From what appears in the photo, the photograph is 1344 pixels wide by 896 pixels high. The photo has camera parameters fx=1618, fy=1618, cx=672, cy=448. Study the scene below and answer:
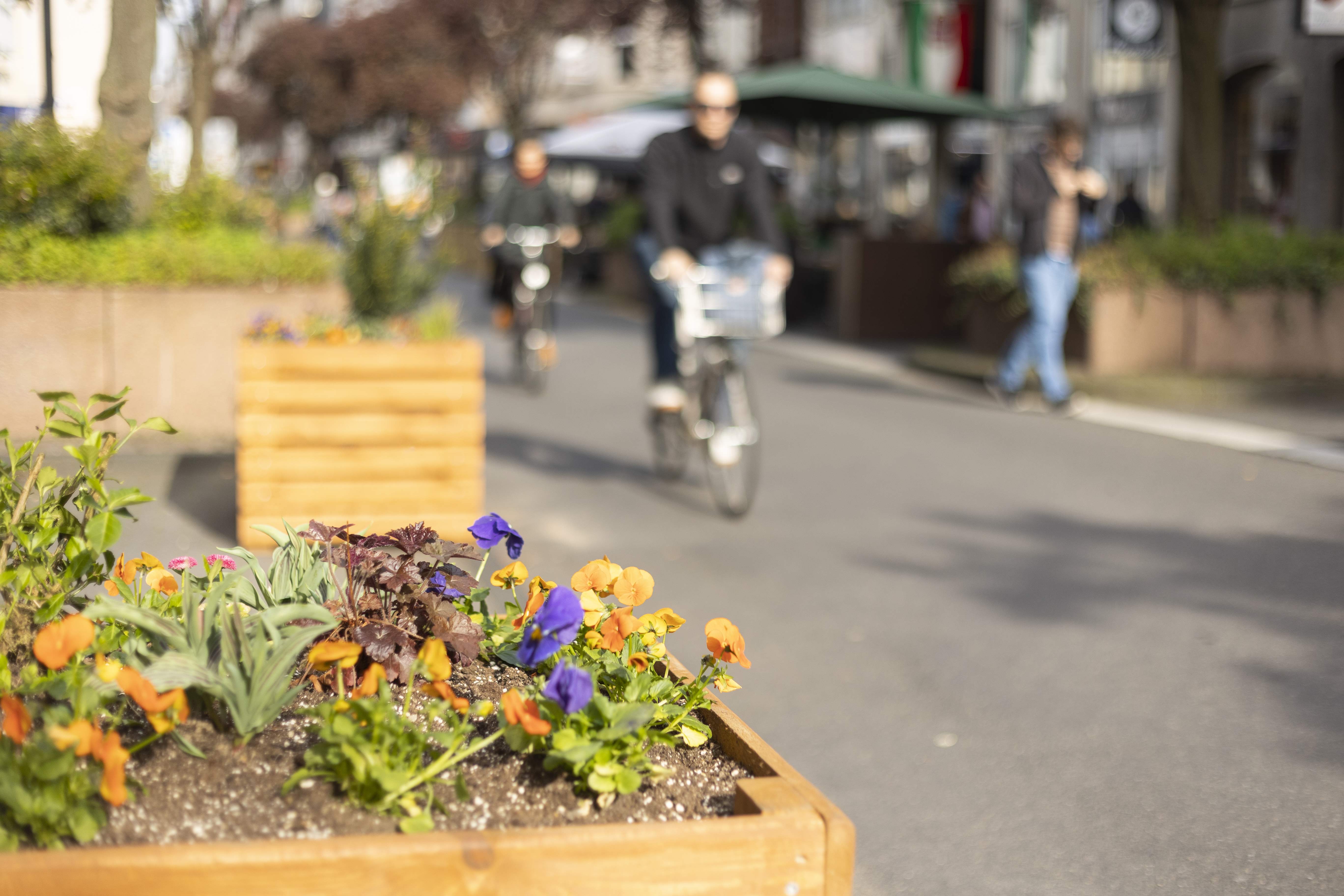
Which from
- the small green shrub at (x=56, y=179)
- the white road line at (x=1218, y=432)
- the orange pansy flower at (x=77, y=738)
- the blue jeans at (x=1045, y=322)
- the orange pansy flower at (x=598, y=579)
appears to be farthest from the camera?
the blue jeans at (x=1045, y=322)

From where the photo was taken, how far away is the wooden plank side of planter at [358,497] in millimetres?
6613

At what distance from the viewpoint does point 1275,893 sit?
3.48 m

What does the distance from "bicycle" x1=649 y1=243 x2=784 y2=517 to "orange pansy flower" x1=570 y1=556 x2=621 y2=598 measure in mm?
4681

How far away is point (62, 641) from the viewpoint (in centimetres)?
237

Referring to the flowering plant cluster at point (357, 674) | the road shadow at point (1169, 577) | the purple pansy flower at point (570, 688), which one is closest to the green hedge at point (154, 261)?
the road shadow at point (1169, 577)

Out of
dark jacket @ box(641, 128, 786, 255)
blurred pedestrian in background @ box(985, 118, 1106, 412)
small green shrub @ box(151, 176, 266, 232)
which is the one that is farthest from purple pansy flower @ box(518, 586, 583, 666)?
blurred pedestrian in background @ box(985, 118, 1106, 412)

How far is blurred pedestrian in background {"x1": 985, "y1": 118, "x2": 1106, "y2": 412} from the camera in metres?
11.9

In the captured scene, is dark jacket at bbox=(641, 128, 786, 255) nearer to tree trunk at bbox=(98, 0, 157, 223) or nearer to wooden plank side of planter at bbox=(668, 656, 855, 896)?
tree trunk at bbox=(98, 0, 157, 223)

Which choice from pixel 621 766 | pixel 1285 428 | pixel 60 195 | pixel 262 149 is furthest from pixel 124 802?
pixel 262 149

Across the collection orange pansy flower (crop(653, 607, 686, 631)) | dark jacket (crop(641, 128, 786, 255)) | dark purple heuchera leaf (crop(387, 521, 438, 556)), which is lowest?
orange pansy flower (crop(653, 607, 686, 631))

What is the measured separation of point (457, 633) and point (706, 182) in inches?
218

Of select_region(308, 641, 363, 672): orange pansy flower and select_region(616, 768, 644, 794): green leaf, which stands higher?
select_region(308, 641, 363, 672): orange pansy flower

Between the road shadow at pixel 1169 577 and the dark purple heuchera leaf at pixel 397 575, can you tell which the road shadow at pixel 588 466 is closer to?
the road shadow at pixel 1169 577

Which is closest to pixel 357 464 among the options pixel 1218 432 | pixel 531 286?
pixel 1218 432
